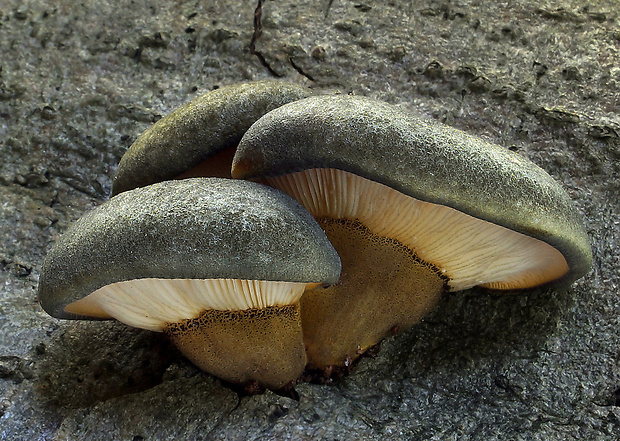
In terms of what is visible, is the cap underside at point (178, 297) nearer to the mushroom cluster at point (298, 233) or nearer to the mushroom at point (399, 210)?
the mushroom cluster at point (298, 233)

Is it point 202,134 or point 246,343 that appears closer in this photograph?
point 246,343

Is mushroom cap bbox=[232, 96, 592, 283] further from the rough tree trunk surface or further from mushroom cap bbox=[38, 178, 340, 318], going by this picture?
the rough tree trunk surface

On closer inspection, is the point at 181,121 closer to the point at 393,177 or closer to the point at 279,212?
the point at 279,212

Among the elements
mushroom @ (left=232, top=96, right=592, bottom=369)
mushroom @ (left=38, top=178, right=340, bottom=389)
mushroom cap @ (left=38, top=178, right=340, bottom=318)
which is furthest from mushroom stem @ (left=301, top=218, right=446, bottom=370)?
mushroom cap @ (left=38, top=178, right=340, bottom=318)

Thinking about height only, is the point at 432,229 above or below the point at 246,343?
above

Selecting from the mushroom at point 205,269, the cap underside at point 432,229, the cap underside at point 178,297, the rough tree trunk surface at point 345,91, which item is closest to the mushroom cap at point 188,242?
the mushroom at point 205,269

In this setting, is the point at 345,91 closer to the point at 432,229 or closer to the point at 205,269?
the point at 432,229

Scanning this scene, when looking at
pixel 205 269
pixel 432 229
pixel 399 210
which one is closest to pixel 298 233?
pixel 205 269

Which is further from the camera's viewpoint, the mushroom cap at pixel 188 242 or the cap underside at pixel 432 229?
the cap underside at pixel 432 229

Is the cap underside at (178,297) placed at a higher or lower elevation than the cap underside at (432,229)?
lower
